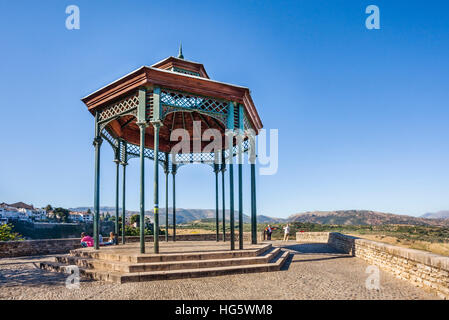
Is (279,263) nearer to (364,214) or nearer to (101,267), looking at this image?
(101,267)

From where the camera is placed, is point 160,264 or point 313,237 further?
point 313,237

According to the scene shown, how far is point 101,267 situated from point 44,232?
7712 cm

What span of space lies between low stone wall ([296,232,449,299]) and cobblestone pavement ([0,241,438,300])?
0.76 ft

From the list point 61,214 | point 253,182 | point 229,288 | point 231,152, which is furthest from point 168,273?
point 61,214

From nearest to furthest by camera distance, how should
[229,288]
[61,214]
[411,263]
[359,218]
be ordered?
[229,288] < [411,263] < [61,214] < [359,218]

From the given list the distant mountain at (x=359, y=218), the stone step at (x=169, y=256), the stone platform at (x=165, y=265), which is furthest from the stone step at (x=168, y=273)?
the distant mountain at (x=359, y=218)

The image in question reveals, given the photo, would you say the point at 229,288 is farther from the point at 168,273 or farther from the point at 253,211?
the point at 253,211

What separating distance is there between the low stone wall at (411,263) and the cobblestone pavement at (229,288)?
232 mm

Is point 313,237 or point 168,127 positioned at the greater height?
point 168,127

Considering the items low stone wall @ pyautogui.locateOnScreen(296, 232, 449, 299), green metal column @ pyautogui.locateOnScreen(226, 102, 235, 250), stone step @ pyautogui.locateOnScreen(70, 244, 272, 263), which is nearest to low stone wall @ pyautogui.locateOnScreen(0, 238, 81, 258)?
stone step @ pyautogui.locateOnScreen(70, 244, 272, 263)

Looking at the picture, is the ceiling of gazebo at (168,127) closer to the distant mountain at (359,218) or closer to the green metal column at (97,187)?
the green metal column at (97,187)

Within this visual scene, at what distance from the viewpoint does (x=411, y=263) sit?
7109 mm

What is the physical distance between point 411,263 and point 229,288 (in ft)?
14.9

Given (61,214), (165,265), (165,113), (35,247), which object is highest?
(165,113)
